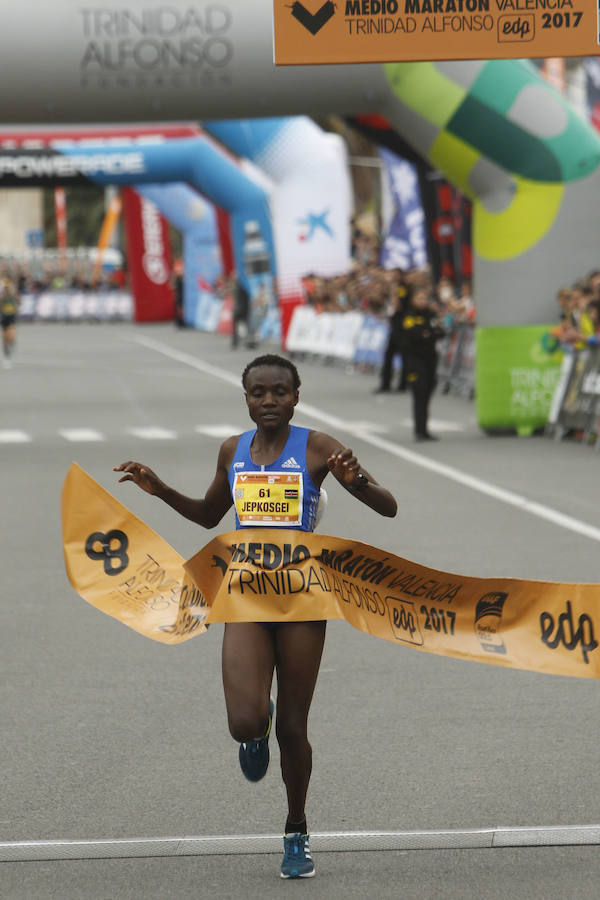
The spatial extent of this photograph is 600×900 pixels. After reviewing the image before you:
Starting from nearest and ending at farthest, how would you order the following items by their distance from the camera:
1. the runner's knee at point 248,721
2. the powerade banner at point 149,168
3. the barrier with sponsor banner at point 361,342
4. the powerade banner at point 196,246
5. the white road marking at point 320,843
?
the runner's knee at point 248,721 → the white road marking at point 320,843 → the barrier with sponsor banner at point 361,342 → the powerade banner at point 149,168 → the powerade banner at point 196,246

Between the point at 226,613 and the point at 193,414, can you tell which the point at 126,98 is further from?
the point at 226,613

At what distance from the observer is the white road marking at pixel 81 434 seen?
20.4m

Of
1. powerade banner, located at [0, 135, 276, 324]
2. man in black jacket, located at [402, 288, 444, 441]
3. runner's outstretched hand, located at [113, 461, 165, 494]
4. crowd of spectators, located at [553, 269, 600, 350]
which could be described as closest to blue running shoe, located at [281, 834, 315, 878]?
runner's outstretched hand, located at [113, 461, 165, 494]

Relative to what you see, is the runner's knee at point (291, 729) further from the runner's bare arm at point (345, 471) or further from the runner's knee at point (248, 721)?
the runner's bare arm at point (345, 471)

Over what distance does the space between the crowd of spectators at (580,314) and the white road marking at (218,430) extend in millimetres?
4155

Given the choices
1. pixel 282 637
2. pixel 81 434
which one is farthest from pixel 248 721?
pixel 81 434

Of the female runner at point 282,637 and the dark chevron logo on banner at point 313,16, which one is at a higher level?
the dark chevron logo on banner at point 313,16

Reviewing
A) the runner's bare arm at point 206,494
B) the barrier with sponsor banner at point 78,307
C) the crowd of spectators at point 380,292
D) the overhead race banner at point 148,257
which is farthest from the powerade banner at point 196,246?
the runner's bare arm at point 206,494

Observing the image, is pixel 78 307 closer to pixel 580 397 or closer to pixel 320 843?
pixel 580 397

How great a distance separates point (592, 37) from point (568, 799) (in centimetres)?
362

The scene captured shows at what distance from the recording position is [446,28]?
24.3 ft

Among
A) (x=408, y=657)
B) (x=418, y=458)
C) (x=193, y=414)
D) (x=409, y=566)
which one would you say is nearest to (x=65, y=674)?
(x=408, y=657)

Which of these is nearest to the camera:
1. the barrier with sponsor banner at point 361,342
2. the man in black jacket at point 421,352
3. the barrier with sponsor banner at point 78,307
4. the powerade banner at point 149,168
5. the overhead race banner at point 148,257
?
the man in black jacket at point 421,352

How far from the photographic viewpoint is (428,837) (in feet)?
17.3
